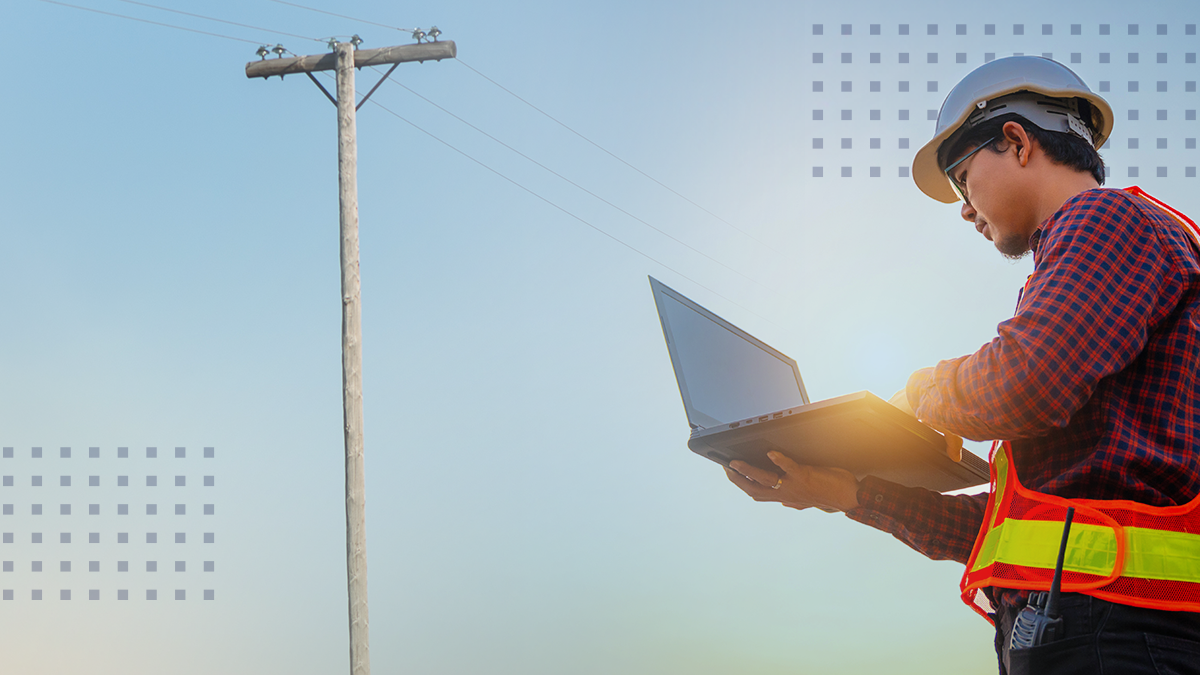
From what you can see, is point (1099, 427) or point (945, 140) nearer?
point (1099, 427)

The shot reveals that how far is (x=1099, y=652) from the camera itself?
1.51 metres

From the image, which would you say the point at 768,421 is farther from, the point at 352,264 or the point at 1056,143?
the point at 352,264

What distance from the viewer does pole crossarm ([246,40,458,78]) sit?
8742mm

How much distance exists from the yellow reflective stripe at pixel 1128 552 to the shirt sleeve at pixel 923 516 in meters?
0.66

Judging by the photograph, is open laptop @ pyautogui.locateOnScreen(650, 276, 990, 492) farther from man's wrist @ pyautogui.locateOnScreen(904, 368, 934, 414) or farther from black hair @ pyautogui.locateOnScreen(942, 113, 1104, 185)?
black hair @ pyautogui.locateOnScreen(942, 113, 1104, 185)

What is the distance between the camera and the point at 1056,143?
1.84 metres

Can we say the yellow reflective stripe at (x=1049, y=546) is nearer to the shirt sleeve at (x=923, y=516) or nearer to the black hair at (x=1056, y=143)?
the shirt sleeve at (x=923, y=516)

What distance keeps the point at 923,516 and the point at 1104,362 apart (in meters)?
0.90

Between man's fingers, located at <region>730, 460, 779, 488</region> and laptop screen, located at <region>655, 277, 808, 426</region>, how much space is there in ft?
0.51

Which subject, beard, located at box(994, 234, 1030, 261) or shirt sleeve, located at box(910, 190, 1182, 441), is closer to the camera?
shirt sleeve, located at box(910, 190, 1182, 441)

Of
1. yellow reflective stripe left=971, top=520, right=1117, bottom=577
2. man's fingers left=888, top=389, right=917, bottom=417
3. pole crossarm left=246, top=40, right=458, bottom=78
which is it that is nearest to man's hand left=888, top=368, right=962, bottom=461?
man's fingers left=888, top=389, right=917, bottom=417

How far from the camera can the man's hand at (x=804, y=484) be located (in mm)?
2295

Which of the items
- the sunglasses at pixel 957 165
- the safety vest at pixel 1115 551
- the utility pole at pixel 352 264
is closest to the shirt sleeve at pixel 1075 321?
the safety vest at pixel 1115 551

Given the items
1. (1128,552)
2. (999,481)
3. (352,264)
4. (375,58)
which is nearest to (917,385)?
(999,481)
